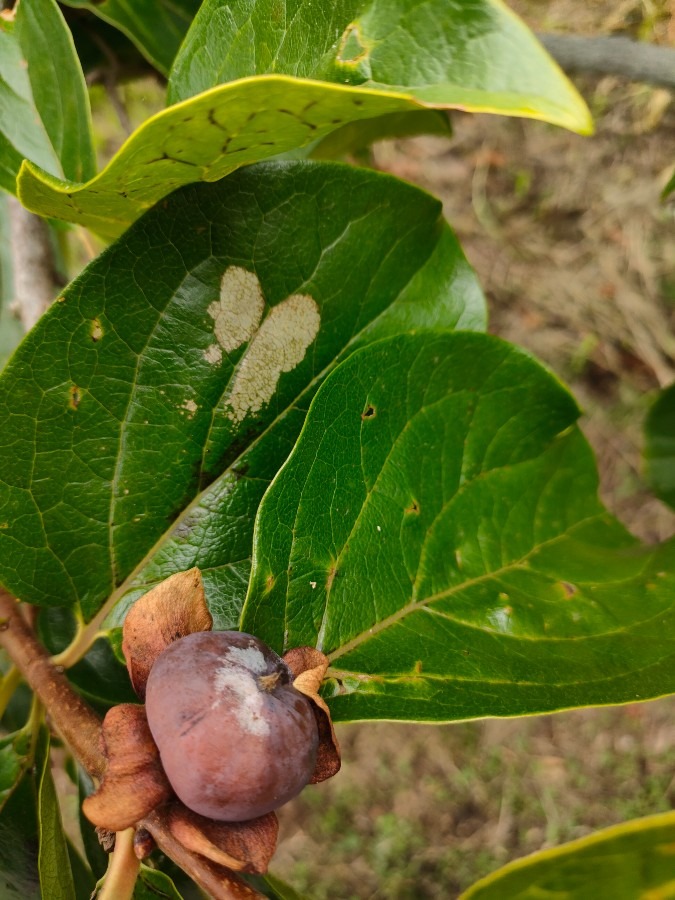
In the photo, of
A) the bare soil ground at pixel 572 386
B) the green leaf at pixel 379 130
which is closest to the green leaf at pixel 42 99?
the green leaf at pixel 379 130

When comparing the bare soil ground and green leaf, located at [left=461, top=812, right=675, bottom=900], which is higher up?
green leaf, located at [left=461, top=812, right=675, bottom=900]

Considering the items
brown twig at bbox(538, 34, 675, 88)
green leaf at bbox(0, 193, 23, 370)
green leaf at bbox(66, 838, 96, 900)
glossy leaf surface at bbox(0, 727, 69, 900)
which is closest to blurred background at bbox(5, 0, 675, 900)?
brown twig at bbox(538, 34, 675, 88)

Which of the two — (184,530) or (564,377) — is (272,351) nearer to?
(184,530)

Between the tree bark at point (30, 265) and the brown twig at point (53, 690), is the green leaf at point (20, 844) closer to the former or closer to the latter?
the brown twig at point (53, 690)

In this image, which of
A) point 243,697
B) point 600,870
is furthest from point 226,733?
point 600,870

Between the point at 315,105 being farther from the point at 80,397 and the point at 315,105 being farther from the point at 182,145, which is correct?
the point at 80,397

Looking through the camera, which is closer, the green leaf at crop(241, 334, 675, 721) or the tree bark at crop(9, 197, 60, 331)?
the green leaf at crop(241, 334, 675, 721)

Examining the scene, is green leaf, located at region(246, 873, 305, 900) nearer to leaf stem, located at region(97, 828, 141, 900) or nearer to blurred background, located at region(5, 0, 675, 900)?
leaf stem, located at region(97, 828, 141, 900)

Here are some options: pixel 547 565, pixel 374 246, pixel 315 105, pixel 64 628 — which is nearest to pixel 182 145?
pixel 315 105
